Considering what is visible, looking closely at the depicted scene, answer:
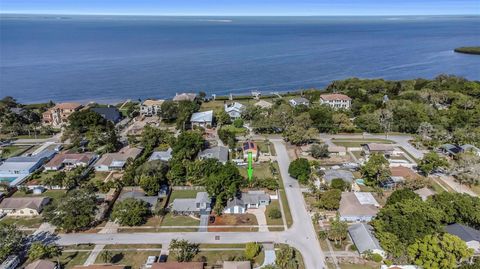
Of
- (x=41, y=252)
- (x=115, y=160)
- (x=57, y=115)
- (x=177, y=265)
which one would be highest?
(x=57, y=115)

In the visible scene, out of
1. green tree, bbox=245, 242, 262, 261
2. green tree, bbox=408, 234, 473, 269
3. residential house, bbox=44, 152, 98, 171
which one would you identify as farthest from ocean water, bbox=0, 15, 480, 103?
green tree, bbox=408, 234, 473, 269

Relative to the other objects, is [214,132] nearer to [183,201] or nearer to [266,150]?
[266,150]

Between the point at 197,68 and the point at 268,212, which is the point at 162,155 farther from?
the point at 197,68

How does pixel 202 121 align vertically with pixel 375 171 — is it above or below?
above

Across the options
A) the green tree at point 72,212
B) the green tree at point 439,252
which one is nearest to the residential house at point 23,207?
the green tree at point 72,212

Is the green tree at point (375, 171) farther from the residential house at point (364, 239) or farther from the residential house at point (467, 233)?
the residential house at point (467, 233)

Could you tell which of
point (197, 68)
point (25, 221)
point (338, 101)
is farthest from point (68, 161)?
point (197, 68)

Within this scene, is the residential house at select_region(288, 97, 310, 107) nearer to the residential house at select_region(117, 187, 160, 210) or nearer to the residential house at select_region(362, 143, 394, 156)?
the residential house at select_region(362, 143, 394, 156)
